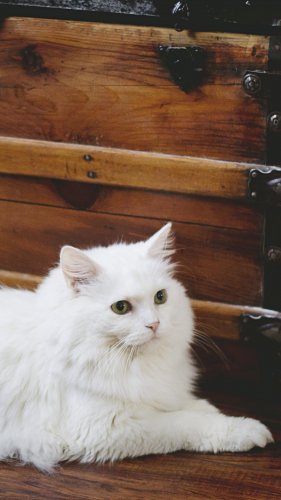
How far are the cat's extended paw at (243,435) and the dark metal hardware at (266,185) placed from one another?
1.65ft

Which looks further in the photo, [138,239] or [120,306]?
[138,239]

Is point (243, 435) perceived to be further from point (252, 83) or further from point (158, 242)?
point (252, 83)

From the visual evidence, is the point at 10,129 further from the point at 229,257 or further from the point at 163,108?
the point at 229,257

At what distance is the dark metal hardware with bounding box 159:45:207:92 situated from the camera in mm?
1574

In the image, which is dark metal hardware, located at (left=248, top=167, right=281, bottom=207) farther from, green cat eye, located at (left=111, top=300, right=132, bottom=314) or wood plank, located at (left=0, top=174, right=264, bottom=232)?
green cat eye, located at (left=111, top=300, right=132, bottom=314)

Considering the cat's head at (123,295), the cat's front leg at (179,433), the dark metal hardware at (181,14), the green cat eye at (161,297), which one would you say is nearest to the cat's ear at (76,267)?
the cat's head at (123,295)

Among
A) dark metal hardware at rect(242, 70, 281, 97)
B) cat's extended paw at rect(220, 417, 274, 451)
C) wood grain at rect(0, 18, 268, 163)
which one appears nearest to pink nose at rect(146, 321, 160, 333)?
cat's extended paw at rect(220, 417, 274, 451)

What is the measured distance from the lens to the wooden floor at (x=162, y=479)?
4.99ft

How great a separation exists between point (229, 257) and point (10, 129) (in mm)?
646

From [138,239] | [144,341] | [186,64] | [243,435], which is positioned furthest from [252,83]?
[243,435]

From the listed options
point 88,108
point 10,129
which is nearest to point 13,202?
point 10,129

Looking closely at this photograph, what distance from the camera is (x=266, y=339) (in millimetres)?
1762

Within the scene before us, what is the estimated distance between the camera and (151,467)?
159 cm

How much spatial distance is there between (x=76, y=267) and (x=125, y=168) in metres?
0.37
